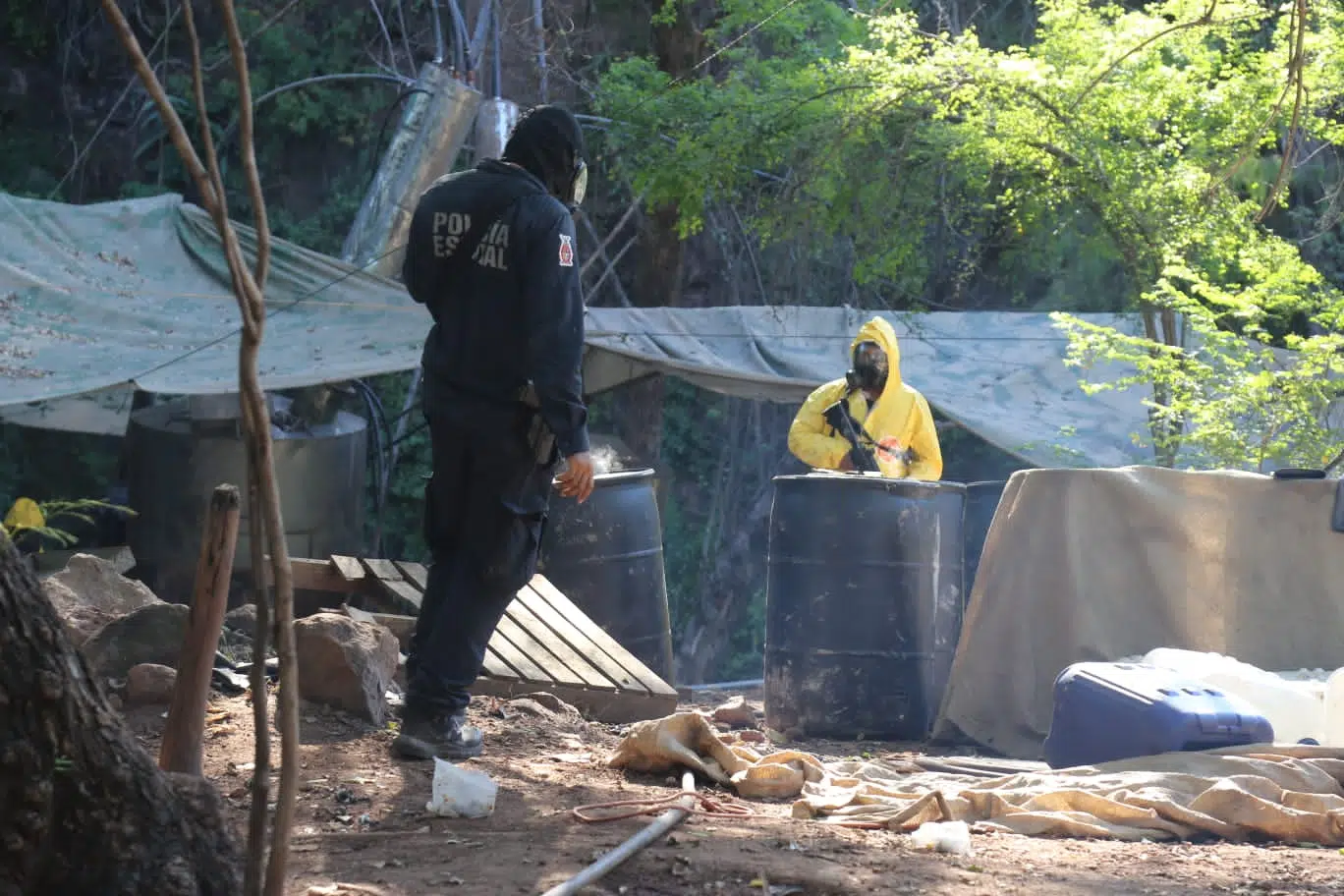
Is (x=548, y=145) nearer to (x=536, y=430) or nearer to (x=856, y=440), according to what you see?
(x=536, y=430)

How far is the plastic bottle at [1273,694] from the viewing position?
5.09 meters

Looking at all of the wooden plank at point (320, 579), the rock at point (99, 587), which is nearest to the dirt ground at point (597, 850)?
the rock at point (99, 587)

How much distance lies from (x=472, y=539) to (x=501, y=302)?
638mm

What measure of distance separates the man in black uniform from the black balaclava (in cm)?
13

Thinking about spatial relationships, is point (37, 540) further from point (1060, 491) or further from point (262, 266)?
point (262, 266)

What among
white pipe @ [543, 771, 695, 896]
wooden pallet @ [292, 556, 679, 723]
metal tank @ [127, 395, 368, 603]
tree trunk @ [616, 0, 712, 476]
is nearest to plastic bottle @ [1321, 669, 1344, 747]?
wooden pallet @ [292, 556, 679, 723]

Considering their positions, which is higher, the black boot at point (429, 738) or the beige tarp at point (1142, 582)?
the beige tarp at point (1142, 582)

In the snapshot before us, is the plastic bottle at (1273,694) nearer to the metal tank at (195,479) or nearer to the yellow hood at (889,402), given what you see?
the yellow hood at (889,402)

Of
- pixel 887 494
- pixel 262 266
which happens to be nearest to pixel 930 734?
pixel 887 494

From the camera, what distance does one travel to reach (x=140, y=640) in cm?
459

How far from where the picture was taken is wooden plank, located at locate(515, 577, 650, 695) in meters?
5.76

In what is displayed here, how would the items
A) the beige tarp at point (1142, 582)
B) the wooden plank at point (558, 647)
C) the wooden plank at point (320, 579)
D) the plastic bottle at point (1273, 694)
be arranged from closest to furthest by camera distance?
the plastic bottle at point (1273, 694) → the wooden plank at point (558, 647) → the beige tarp at point (1142, 582) → the wooden plank at point (320, 579)

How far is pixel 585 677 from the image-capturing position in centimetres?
569

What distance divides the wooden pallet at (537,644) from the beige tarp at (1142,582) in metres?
1.38
